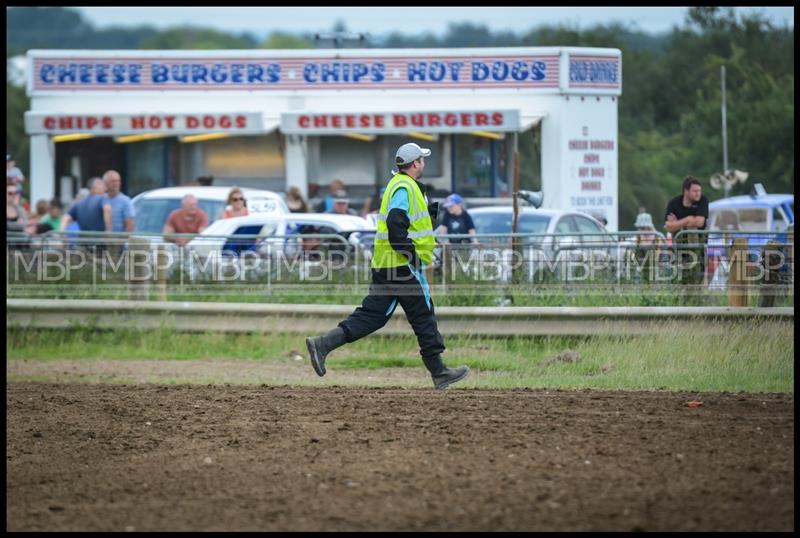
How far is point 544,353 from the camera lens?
14172 millimetres

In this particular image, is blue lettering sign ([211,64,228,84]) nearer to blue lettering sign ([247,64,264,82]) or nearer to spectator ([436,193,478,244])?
blue lettering sign ([247,64,264,82])

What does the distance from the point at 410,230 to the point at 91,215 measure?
9.14 metres

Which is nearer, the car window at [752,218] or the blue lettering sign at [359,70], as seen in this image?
the car window at [752,218]

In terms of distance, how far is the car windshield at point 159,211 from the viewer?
2145 cm

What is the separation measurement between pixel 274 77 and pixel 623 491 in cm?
1992

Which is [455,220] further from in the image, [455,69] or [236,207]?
[455,69]

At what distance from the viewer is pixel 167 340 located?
616 inches

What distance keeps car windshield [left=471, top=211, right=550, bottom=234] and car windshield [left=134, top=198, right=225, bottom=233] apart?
407 cm

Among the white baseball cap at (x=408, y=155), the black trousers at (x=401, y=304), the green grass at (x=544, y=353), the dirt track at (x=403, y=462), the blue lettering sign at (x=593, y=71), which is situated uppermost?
the blue lettering sign at (x=593, y=71)

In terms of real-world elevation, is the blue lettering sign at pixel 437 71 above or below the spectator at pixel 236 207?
above

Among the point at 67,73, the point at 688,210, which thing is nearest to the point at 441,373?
the point at 688,210

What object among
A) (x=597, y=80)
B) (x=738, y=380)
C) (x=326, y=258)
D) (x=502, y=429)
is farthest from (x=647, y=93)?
(x=502, y=429)

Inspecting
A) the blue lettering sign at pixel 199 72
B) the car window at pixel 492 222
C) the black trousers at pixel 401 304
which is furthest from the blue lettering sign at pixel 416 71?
the black trousers at pixel 401 304

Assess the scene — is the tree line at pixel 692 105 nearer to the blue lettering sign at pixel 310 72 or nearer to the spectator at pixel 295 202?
Result: the blue lettering sign at pixel 310 72
